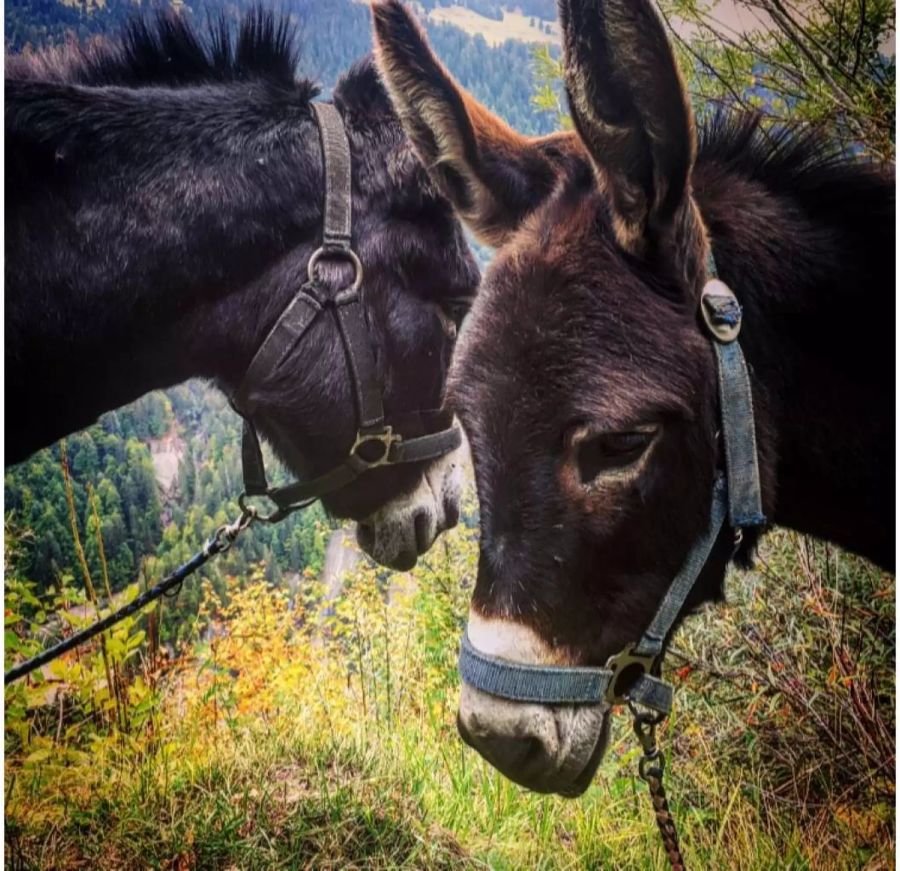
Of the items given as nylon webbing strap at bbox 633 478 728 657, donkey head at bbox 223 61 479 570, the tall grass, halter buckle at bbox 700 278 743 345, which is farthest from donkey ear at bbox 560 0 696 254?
the tall grass

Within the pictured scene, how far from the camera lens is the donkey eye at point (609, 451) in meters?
1.14

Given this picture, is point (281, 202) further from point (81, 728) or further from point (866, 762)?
point (866, 762)

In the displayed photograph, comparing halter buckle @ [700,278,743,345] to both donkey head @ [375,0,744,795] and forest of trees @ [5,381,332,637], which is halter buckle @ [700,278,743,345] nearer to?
donkey head @ [375,0,744,795]

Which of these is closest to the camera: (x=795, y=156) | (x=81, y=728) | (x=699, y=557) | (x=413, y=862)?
(x=699, y=557)

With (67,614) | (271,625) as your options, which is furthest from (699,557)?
(67,614)

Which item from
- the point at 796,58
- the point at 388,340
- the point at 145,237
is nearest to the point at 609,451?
the point at 388,340

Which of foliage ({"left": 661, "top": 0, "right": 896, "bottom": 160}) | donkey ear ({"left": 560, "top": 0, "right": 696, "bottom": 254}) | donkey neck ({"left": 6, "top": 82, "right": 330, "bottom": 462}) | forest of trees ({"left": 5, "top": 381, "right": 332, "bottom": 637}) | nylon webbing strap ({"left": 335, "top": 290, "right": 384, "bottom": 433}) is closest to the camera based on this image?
donkey ear ({"left": 560, "top": 0, "right": 696, "bottom": 254})

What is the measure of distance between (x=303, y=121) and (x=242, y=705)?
1490mm

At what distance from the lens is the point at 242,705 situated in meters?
1.95

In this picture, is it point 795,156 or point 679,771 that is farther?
point 679,771

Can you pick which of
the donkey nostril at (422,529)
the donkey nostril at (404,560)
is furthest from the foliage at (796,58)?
the donkey nostril at (404,560)

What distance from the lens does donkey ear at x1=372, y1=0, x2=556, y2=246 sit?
130 centimetres

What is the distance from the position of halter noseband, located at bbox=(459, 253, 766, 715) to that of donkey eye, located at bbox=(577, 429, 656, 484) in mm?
158

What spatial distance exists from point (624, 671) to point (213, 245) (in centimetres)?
122
